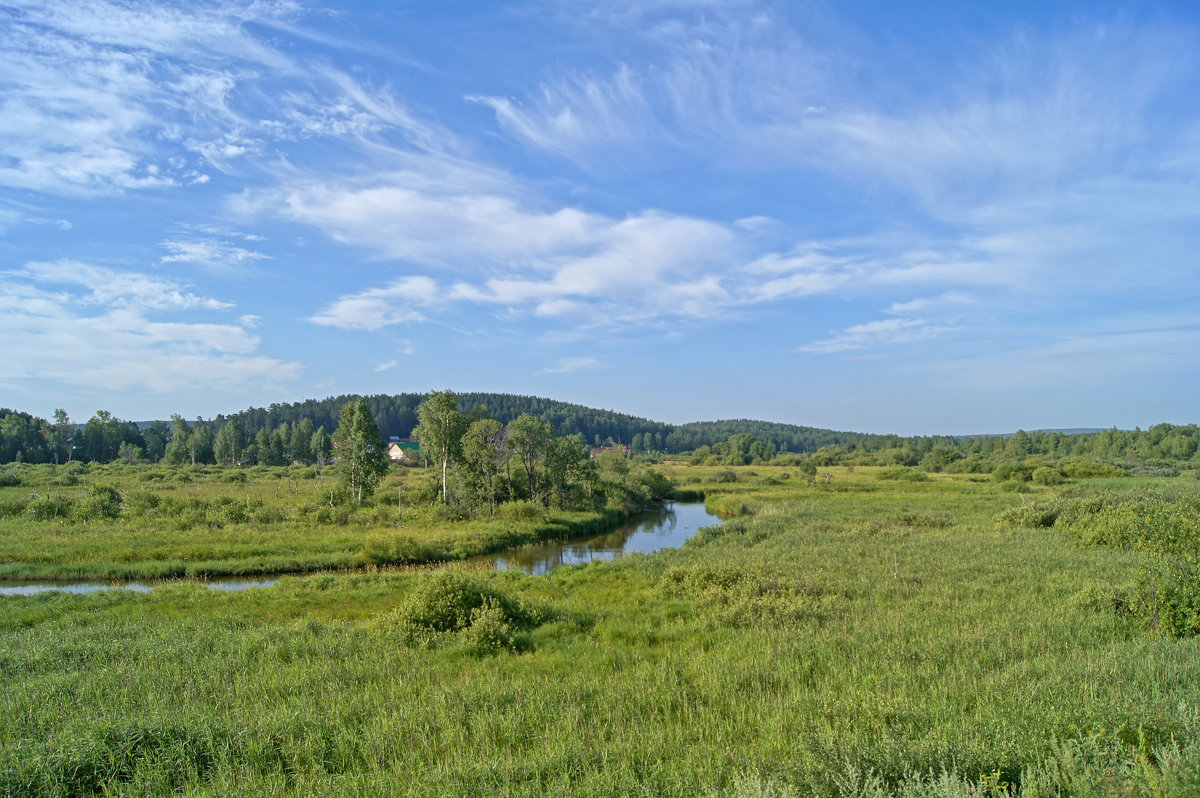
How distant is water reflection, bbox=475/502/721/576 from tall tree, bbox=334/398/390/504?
16.1 metres

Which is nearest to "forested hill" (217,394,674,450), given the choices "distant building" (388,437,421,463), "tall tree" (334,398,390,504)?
"distant building" (388,437,421,463)

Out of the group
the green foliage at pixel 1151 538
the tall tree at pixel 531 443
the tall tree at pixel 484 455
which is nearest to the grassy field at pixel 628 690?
the green foliage at pixel 1151 538

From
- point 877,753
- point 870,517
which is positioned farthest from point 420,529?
point 877,753

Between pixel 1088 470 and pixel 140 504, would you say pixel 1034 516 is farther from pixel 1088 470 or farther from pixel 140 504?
pixel 140 504

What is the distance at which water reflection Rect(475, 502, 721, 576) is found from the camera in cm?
2978

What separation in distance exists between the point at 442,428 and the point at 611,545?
48.3ft

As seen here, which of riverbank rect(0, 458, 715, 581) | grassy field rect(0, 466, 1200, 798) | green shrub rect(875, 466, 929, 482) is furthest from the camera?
green shrub rect(875, 466, 929, 482)

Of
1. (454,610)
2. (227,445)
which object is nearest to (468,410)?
(227,445)

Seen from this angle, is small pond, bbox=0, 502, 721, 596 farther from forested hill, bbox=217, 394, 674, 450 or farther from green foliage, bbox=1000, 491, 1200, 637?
forested hill, bbox=217, 394, 674, 450

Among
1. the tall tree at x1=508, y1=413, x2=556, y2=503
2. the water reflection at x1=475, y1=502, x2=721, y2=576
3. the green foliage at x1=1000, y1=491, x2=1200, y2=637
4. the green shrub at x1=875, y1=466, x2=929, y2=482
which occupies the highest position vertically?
the tall tree at x1=508, y1=413, x2=556, y2=503

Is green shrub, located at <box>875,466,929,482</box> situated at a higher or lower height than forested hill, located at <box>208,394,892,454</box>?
lower

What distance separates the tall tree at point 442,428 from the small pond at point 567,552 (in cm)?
1119

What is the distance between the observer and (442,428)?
137ft

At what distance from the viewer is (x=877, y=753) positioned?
5422 mm
